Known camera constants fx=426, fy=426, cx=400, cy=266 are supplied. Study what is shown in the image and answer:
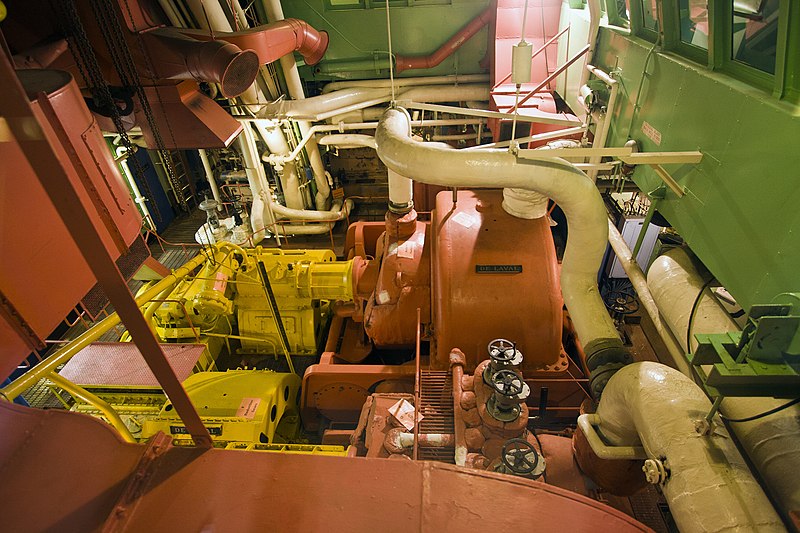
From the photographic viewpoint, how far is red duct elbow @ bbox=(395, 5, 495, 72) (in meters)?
7.61

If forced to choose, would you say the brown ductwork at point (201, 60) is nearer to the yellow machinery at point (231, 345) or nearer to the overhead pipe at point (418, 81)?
the yellow machinery at point (231, 345)

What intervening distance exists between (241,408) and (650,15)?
18.1 ft

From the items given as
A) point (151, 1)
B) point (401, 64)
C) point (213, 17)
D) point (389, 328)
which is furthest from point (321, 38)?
point (389, 328)

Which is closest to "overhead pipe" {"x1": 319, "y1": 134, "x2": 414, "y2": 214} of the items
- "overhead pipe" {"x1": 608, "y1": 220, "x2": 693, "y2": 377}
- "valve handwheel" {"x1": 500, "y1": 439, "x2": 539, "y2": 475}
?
"overhead pipe" {"x1": 608, "y1": 220, "x2": 693, "y2": 377}

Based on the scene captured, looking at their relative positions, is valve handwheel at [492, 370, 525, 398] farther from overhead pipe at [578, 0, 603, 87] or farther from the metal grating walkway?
overhead pipe at [578, 0, 603, 87]

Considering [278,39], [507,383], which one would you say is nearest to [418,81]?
[278,39]

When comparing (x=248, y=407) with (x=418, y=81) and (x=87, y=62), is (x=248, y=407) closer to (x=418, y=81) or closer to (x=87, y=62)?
(x=87, y=62)

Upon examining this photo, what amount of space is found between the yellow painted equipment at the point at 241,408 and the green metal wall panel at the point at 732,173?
14.0 feet

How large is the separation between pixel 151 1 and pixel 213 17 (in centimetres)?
74

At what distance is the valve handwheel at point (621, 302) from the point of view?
20.2 feet

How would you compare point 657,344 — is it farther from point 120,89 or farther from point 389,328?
point 120,89

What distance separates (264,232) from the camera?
8.73 meters

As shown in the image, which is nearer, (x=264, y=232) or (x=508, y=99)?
(x=508, y=99)

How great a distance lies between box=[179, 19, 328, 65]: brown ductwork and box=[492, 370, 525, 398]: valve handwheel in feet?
16.0
